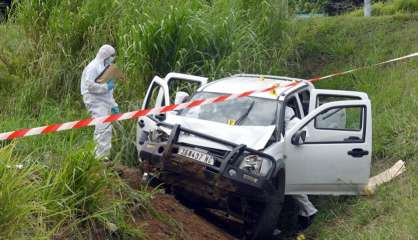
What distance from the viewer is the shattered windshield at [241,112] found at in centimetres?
809

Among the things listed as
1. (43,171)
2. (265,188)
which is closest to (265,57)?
(265,188)

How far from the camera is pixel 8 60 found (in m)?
13.0

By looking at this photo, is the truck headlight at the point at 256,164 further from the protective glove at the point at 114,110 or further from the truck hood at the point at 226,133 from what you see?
the protective glove at the point at 114,110

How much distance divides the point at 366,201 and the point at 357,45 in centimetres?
732

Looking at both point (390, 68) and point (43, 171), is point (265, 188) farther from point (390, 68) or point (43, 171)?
point (390, 68)

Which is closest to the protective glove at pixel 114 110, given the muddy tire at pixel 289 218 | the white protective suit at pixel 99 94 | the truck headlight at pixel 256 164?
the white protective suit at pixel 99 94

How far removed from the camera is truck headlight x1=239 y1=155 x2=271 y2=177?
7.11m

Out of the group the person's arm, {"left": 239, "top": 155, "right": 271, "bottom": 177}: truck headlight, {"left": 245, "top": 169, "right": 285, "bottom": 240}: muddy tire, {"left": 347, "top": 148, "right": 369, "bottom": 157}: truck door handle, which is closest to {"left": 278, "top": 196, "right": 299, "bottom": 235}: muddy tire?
{"left": 347, "top": 148, "right": 369, "bottom": 157}: truck door handle

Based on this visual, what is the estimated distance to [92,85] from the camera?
30.6 feet

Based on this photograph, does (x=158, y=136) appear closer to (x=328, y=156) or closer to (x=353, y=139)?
(x=328, y=156)

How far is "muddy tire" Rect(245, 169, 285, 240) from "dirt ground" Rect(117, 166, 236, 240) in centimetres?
32

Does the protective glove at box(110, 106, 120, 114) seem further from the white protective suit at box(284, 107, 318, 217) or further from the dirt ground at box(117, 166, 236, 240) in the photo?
the white protective suit at box(284, 107, 318, 217)

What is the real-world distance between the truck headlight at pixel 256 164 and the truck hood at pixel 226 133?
8.4 inches

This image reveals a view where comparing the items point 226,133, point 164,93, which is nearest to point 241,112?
point 226,133
